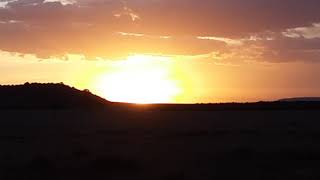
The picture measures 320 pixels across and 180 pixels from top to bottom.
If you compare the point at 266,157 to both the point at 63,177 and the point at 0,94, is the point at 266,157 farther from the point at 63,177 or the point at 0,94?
the point at 0,94

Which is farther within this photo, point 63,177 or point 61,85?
point 61,85

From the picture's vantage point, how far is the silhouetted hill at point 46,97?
6024 inches

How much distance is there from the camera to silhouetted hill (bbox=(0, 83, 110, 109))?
15300cm

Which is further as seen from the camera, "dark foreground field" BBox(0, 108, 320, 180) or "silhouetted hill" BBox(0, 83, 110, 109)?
"silhouetted hill" BBox(0, 83, 110, 109)

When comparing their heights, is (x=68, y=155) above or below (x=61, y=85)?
below

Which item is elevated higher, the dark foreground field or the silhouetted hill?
the silhouetted hill

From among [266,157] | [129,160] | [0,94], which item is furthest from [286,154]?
[0,94]

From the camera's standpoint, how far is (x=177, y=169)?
2775cm

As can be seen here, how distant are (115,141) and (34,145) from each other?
5862 millimetres

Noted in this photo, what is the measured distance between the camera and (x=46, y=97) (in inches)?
6216

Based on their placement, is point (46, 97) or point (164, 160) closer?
point (164, 160)

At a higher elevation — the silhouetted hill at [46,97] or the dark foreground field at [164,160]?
the silhouetted hill at [46,97]

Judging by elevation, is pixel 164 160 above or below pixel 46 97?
below

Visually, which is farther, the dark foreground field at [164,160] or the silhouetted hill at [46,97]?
the silhouetted hill at [46,97]
